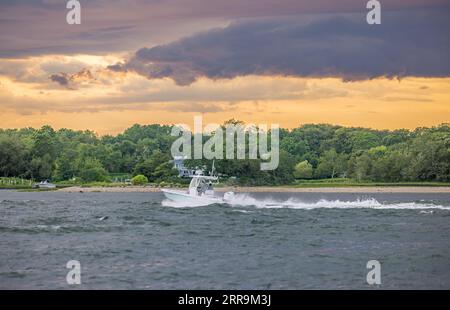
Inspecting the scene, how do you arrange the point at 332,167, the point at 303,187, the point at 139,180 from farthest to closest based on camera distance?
the point at 332,167 → the point at 303,187 → the point at 139,180

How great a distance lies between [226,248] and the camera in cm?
4862

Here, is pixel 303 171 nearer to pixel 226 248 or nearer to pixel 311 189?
pixel 311 189

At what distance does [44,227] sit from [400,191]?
116m

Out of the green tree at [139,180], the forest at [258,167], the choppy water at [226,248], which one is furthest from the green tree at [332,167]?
the choppy water at [226,248]

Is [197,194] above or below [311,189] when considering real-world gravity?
above

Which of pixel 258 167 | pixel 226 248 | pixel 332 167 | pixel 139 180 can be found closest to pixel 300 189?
pixel 258 167

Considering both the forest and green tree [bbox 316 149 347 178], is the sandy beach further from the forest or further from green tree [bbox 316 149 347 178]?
green tree [bbox 316 149 347 178]

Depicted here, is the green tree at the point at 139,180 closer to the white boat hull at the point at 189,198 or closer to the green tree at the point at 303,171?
the green tree at the point at 303,171

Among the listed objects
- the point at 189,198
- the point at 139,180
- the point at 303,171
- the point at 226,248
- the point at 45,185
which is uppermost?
the point at 226,248

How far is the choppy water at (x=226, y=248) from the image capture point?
3688 centimetres

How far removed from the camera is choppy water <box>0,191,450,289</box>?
1452 inches

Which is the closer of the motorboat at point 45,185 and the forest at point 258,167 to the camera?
the motorboat at point 45,185

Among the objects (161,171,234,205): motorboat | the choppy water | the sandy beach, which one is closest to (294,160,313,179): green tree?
the sandy beach

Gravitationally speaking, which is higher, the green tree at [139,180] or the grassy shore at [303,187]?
the green tree at [139,180]
